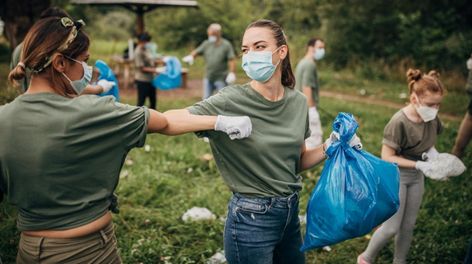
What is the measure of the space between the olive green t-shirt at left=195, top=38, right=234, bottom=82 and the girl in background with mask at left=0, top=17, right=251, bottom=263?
249 inches

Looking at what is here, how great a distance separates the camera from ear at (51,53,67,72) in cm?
171

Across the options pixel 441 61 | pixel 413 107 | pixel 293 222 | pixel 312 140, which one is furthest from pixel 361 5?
pixel 293 222

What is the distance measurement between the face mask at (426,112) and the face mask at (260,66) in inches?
54.8

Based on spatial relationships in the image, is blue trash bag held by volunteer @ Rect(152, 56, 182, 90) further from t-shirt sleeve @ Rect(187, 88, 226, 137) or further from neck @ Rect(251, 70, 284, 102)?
t-shirt sleeve @ Rect(187, 88, 226, 137)

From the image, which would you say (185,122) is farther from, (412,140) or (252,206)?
(412,140)

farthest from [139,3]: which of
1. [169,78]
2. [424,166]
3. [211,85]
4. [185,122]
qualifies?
[185,122]

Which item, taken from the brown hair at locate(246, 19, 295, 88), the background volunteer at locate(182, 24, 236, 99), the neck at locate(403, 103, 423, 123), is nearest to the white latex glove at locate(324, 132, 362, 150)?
the brown hair at locate(246, 19, 295, 88)

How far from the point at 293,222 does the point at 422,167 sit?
1.23 m

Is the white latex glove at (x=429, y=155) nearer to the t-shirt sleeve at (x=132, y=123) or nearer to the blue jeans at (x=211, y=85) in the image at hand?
the t-shirt sleeve at (x=132, y=123)

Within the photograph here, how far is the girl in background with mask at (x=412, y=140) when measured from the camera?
320 centimetres

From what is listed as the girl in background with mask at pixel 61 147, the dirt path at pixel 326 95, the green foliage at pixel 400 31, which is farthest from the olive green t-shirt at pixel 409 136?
the green foliage at pixel 400 31

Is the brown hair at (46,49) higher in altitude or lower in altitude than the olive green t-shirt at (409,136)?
higher

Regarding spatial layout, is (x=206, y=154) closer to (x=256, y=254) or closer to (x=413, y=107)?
(x=413, y=107)

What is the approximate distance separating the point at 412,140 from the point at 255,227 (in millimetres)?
1599
